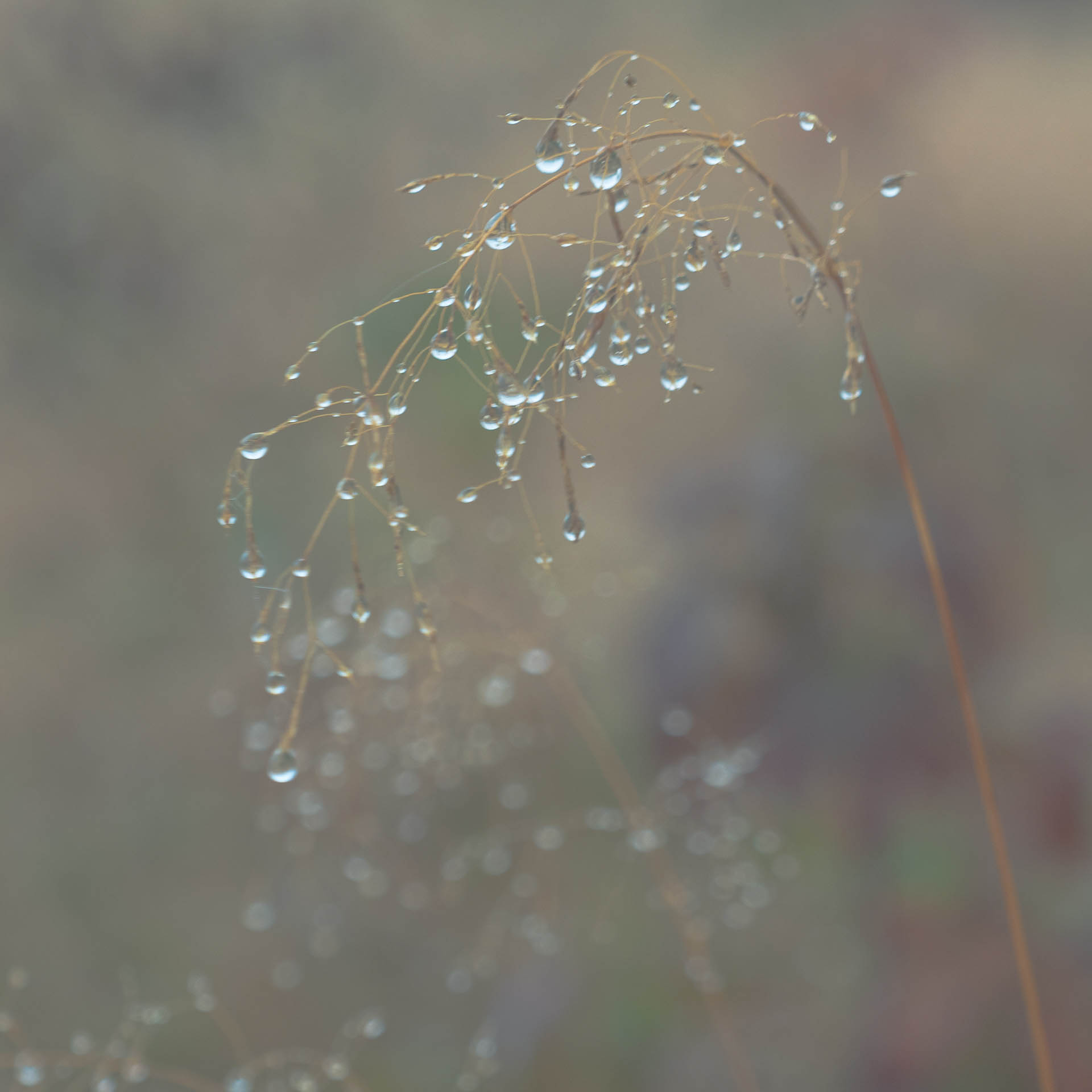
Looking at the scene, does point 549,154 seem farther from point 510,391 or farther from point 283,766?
point 283,766

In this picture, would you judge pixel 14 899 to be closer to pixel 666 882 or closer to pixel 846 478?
pixel 666 882

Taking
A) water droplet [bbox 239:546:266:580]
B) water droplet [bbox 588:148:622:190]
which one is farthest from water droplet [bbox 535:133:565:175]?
water droplet [bbox 239:546:266:580]

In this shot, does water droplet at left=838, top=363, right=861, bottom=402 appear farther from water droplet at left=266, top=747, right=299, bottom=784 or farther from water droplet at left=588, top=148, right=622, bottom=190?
water droplet at left=266, top=747, right=299, bottom=784

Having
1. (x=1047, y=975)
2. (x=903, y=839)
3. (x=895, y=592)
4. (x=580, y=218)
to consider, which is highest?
(x=580, y=218)

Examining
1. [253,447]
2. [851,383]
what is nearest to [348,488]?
[253,447]

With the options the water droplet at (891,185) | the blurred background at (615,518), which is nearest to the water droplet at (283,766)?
the water droplet at (891,185)

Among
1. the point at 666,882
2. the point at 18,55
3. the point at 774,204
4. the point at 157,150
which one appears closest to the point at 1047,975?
the point at 666,882
